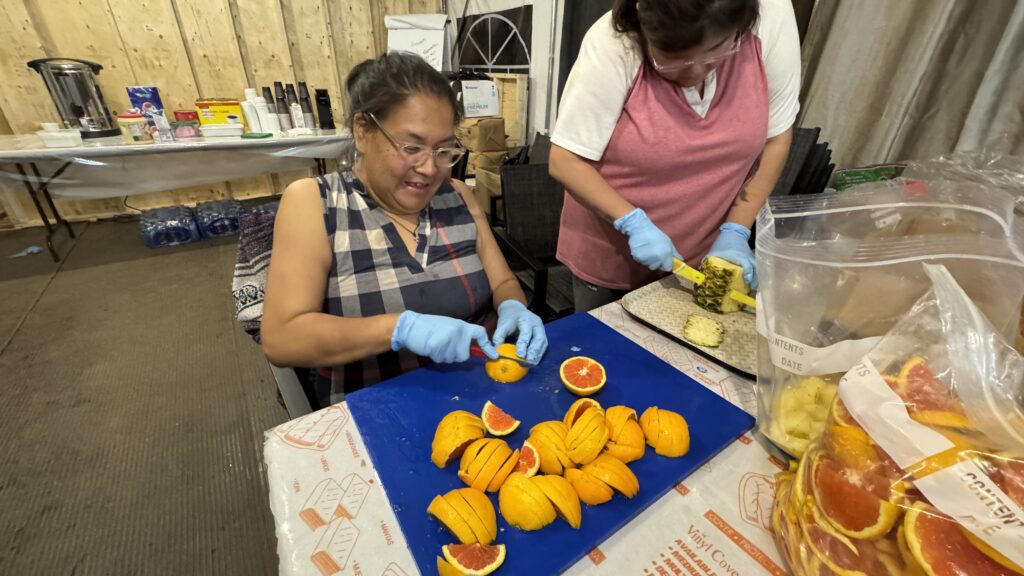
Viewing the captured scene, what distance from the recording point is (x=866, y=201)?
1.20 meters

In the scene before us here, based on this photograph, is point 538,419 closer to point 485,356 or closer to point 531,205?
point 485,356

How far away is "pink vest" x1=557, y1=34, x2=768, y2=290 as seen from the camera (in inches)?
61.1

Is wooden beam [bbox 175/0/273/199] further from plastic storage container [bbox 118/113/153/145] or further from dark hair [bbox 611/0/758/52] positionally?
dark hair [bbox 611/0/758/52]

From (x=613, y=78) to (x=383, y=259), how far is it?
42.2 inches

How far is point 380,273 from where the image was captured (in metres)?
1.58

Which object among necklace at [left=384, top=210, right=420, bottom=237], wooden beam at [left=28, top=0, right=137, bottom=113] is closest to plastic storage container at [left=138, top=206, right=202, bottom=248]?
wooden beam at [left=28, top=0, right=137, bottom=113]

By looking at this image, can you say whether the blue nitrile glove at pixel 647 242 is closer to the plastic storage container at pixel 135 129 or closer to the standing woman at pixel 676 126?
the standing woman at pixel 676 126

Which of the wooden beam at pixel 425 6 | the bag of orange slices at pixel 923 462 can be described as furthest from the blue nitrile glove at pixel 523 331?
the wooden beam at pixel 425 6

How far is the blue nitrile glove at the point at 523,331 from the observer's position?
136 cm

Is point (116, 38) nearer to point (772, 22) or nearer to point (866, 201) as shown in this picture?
point (772, 22)

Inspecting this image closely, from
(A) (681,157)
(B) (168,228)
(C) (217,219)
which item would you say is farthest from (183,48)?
(A) (681,157)

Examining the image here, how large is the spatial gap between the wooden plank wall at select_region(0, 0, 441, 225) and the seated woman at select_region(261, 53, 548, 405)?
244 inches

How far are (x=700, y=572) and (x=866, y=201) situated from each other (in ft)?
3.64

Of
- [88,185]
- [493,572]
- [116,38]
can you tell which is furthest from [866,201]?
[116,38]
